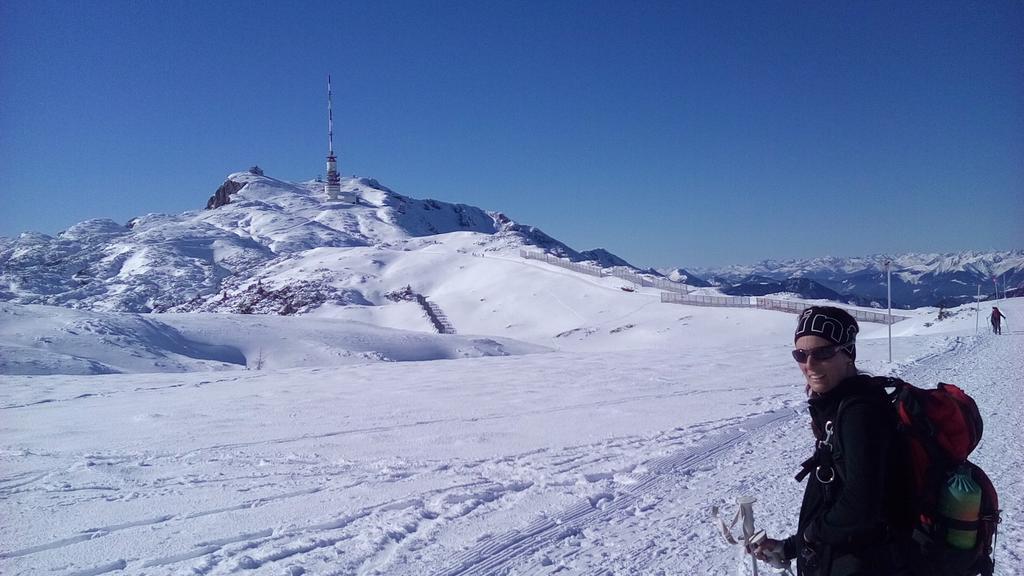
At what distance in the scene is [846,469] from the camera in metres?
2.42

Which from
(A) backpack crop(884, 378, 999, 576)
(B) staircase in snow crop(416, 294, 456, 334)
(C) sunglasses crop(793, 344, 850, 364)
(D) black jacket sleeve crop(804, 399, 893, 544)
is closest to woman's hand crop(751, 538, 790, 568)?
(D) black jacket sleeve crop(804, 399, 893, 544)

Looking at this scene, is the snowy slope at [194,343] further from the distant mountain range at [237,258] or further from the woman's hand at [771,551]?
the distant mountain range at [237,258]

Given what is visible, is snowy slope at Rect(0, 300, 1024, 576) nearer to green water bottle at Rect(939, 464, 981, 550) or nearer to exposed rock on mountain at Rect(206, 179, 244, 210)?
green water bottle at Rect(939, 464, 981, 550)

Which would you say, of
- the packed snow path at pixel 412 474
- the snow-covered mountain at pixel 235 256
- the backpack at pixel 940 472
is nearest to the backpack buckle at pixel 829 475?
the backpack at pixel 940 472

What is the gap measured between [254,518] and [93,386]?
39.8ft

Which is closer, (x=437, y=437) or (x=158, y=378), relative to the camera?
(x=437, y=437)

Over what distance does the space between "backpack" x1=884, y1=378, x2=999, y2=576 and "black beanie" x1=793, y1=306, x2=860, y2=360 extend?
36 cm

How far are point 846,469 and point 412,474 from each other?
624 centimetres

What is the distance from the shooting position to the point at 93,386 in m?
15.4

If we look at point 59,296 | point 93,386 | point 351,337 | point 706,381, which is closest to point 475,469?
point 706,381

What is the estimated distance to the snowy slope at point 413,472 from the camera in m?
5.45

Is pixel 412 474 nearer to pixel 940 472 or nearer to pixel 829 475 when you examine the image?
pixel 829 475

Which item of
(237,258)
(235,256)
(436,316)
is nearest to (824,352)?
(436,316)

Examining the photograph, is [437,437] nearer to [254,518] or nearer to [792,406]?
[254,518]
